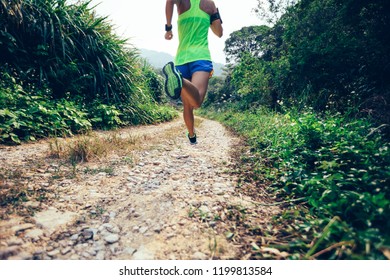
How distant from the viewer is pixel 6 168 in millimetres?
2188

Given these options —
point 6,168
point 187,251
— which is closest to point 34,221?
point 187,251

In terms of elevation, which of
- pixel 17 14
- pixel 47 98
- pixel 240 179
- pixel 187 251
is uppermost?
pixel 17 14

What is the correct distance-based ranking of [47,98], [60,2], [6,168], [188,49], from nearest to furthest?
1. [6,168]
2. [188,49]
3. [47,98]
4. [60,2]

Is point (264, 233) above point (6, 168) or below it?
below

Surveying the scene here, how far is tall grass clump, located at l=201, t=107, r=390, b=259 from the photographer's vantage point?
1.12 metres

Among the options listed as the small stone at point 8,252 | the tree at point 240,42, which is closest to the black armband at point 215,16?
the small stone at point 8,252

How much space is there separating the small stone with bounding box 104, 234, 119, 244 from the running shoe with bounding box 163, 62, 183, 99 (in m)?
1.74

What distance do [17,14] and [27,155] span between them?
364 centimetres

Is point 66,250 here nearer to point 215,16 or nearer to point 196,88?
point 196,88

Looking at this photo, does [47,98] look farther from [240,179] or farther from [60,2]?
[240,179]

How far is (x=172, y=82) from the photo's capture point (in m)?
2.61

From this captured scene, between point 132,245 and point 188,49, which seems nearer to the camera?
point 132,245

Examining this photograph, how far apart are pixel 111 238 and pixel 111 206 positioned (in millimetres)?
415

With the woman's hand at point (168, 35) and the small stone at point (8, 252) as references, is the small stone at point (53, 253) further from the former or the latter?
the woman's hand at point (168, 35)
